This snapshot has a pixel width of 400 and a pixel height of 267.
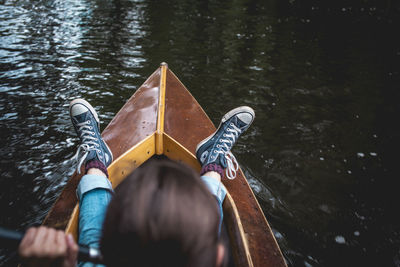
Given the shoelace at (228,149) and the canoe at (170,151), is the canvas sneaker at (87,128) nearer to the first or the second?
the canoe at (170,151)

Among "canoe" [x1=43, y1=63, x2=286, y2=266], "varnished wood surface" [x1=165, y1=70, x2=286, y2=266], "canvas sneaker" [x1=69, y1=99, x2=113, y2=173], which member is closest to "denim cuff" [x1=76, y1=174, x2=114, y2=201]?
"canoe" [x1=43, y1=63, x2=286, y2=266]

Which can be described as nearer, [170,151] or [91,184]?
[91,184]

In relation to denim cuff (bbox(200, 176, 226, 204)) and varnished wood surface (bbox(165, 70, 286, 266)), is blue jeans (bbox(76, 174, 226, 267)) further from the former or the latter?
varnished wood surface (bbox(165, 70, 286, 266))

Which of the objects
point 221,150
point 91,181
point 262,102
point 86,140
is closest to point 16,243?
point 91,181

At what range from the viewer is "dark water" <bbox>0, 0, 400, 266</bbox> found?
2418 millimetres

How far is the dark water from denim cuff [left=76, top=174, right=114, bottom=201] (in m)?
0.97

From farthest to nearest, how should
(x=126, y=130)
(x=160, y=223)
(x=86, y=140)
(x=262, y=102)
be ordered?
1. (x=262, y=102)
2. (x=126, y=130)
3. (x=86, y=140)
4. (x=160, y=223)

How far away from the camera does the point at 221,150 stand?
2.09 meters

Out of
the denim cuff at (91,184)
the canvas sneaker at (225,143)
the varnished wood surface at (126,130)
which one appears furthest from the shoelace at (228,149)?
the denim cuff at (91,184)

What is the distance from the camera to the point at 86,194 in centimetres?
155

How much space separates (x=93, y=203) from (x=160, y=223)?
1.04 m

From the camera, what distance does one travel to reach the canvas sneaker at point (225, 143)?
2.03m

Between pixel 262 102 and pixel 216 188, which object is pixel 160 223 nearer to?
pixel 216 188

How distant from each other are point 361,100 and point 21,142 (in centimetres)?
554
